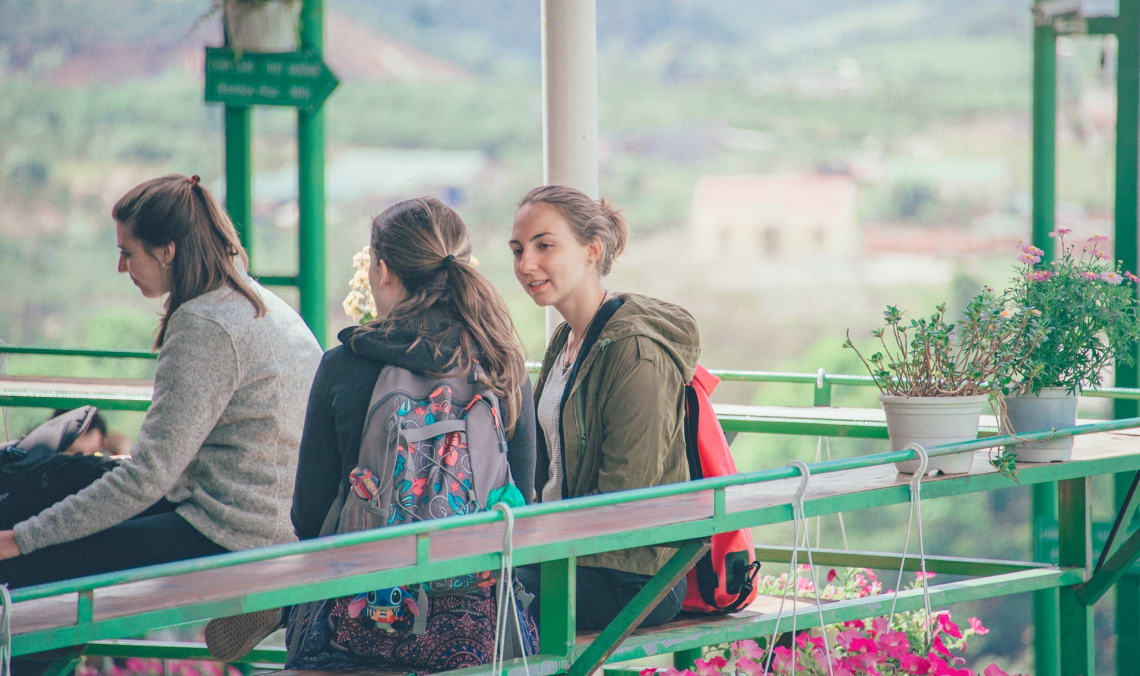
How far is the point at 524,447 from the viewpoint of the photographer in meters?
2.79

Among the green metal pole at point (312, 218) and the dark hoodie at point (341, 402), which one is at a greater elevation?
the green metal pole at point (312, 218)

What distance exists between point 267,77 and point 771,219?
30554 mm

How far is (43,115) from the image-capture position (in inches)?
1319

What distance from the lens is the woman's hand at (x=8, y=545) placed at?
2715mm

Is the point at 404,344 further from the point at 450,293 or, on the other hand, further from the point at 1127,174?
the point at 1127,174

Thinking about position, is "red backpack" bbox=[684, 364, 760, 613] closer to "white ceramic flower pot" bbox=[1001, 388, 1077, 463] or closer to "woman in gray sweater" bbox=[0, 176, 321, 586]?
"white ceramic flower pot" bbox=[1001, 388, 1077, 463]

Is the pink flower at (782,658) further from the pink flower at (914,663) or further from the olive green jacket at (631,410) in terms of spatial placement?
the olive green jacket at (631,410)

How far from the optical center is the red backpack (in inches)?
115

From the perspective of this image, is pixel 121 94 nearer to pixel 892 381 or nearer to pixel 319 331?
pixel 319 331

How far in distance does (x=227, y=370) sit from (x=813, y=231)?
107 feet

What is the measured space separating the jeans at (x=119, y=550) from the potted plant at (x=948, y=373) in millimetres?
1415

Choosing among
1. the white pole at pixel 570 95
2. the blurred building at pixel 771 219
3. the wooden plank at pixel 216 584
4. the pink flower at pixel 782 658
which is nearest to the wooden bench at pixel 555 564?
the wooden plank at pixel 216 584

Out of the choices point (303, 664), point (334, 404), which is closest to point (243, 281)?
point (334, 404)

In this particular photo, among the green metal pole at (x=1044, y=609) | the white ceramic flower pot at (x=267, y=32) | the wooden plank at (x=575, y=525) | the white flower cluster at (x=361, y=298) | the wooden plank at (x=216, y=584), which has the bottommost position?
the green metal pole at (x=1044, y=609)
